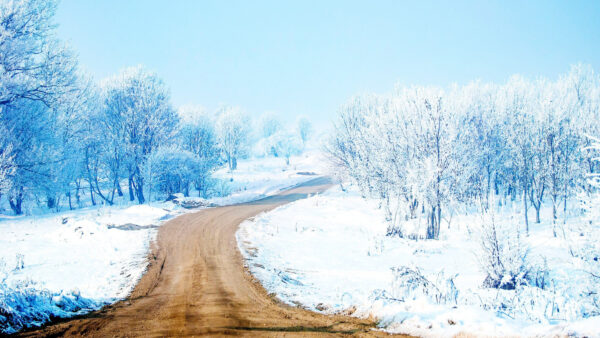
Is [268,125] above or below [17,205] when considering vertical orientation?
above

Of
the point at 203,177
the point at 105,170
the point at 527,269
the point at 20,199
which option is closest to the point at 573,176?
the point at 527,269

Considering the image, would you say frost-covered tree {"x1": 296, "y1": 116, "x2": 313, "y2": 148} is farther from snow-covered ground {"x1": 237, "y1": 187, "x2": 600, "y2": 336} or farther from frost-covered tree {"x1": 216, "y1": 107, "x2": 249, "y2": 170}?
snow-covered ground {"x1": 237, "y1": 187, "x2": 600, "y2": 336}

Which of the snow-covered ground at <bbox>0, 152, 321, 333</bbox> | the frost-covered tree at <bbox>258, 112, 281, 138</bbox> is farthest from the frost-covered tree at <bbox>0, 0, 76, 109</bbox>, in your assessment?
the frost-covered tree at <bbox>258, 112, 281, 138</bbox>

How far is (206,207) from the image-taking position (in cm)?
3058

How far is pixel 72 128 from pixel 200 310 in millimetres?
33800

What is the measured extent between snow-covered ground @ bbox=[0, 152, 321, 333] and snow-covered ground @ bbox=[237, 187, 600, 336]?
4769 mm

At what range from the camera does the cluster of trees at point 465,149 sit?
71.0 ft

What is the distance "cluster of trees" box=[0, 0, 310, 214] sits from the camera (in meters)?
18.1

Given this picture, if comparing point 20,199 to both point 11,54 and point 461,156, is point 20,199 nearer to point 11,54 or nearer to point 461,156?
point 11,54

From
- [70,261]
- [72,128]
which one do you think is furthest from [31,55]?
[72,128]

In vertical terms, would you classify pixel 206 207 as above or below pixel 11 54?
below

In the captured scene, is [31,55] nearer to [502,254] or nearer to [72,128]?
[72,128]

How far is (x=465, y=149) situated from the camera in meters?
22.2

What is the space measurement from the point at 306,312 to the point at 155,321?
3.22 metres
